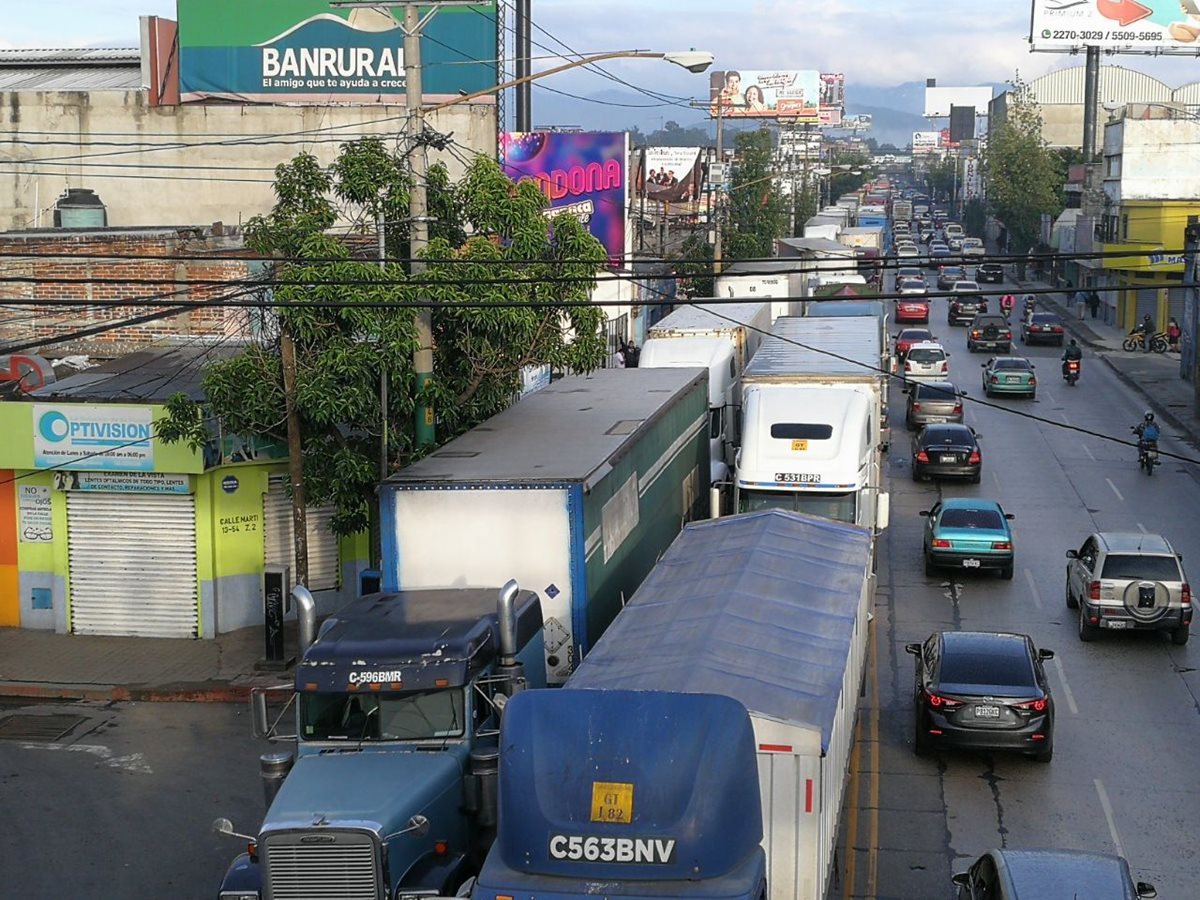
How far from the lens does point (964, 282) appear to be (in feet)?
247

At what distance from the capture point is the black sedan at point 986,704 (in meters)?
17.4

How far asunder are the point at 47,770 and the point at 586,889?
10.7 metres

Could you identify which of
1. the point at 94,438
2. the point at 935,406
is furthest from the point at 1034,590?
the point at 935,406

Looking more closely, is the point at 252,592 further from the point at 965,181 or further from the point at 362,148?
the point at 965,181

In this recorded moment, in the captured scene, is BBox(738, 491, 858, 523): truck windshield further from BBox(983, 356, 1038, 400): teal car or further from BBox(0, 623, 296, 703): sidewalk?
BBox(983, 356, 1038, 400): teal car

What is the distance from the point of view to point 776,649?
44.4ft

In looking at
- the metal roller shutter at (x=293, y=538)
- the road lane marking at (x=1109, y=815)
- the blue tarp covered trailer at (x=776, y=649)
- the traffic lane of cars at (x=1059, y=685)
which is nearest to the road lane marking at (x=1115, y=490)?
the traffic lane of cars at (x=1059, y=685)

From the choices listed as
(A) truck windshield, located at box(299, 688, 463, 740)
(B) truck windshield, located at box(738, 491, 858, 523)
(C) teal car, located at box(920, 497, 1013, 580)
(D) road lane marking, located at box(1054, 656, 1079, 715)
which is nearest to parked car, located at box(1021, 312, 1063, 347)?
(C) teal car, located at box(920, 497, 1013, 580)

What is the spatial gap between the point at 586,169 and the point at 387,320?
34.3m

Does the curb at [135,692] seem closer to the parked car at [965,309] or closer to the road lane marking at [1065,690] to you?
the road lane marking at [1065,690]

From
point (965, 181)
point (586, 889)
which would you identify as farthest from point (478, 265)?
point (965, 181)

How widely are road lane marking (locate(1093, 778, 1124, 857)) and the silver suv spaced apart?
572 cm

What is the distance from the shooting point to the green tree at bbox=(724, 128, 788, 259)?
227ft

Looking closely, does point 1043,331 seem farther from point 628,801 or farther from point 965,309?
point 628,801
